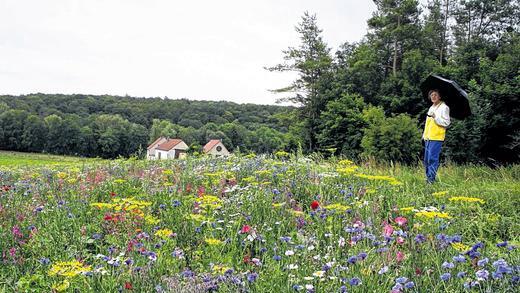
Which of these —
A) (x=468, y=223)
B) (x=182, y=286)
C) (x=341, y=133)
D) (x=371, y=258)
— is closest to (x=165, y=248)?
(x=182, y=286)

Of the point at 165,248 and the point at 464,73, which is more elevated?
the point at 464,73

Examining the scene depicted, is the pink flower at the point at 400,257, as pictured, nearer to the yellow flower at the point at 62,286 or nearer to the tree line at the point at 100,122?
the yellow flower at the point at 62,286

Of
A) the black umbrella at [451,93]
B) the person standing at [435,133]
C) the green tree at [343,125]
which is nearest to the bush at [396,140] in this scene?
the green tree at [343,125]

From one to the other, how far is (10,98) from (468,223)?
102m

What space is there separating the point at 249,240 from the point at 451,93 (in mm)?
6329

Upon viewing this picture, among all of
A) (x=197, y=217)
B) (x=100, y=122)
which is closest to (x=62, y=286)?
(x=197, y=217)

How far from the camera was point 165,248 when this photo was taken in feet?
9.37

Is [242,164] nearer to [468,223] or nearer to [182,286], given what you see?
[468,223]

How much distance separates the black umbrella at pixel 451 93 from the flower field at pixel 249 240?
253 centimetres

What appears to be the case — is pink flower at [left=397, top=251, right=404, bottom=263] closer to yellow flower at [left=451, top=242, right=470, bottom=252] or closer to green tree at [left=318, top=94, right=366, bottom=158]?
yellow flower at [left=451, top=242, right=470, bottom=252]

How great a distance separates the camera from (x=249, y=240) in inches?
125

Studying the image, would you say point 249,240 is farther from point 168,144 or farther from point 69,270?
point 168,144

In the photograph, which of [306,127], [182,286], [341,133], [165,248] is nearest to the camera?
[182,286]

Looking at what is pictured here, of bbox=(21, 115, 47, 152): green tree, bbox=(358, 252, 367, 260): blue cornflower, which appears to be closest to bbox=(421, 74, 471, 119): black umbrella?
bbox=(358, 252, 367, 260): blue cornflower
